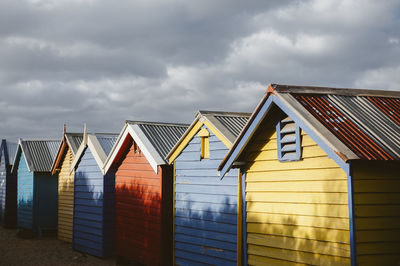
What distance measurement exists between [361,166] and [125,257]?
1104 centimetres

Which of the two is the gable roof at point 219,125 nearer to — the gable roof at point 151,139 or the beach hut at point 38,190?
the gable roof at point 151,139

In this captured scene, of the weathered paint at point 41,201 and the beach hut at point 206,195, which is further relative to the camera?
the weathered paint at point 41,201

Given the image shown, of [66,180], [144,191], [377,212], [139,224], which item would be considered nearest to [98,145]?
[144,191]

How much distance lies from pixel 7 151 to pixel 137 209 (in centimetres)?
1677

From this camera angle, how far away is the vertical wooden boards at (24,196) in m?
25.0

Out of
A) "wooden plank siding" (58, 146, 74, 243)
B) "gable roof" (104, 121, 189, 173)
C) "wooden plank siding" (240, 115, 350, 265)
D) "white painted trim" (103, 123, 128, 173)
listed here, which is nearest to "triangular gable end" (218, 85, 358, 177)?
"wooden plank siding" (240, 115, 350, 265)

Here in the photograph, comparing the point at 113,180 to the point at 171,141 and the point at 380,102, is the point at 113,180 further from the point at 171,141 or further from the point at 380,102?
the point at 380,102

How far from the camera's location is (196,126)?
12695 millimetres

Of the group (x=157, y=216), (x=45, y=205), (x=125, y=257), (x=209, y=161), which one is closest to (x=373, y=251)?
(x=209, y=161)

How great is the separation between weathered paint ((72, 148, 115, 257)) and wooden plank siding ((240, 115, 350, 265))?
8.85 m

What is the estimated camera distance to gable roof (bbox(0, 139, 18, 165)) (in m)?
28.6

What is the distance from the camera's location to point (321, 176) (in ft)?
26.6

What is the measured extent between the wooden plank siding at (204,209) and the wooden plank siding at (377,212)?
13.4ft

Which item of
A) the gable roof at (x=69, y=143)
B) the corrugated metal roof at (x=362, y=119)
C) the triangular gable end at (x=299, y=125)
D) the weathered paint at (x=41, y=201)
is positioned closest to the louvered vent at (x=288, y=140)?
the triangular gable end at (x=299, y=125)
